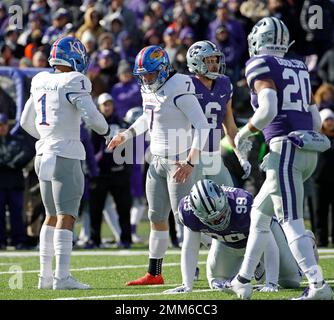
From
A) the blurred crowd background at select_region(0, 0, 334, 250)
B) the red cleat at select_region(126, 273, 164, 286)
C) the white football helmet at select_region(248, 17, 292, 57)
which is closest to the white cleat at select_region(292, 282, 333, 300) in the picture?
the white football helmet at select_region(248, 17, 292, 57)

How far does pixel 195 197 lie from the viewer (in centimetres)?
761

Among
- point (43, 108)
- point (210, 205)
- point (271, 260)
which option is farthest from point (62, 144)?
point (271, 260)

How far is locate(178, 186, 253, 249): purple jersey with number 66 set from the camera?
25.3 ft

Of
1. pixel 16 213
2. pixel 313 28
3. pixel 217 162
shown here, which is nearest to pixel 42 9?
pixel 313 28

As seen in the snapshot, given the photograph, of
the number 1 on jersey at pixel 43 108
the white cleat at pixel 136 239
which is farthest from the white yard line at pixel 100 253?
the number 1 on jersey at pixel 43 108

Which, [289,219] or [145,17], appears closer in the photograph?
[289,219]

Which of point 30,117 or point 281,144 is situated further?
point 30,117

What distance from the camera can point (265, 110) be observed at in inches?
273

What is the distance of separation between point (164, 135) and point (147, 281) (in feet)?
3.88

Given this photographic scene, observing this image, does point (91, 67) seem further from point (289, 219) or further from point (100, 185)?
point (289, 219)

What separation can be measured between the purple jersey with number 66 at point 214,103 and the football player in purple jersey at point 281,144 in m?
1.59

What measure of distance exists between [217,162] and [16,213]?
412cm

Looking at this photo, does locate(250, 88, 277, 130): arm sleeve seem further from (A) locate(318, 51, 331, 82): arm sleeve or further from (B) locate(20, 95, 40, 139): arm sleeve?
(A) locate(318, 51, 331, 82): arm sleeve

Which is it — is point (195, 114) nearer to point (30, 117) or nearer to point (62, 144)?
point (62, 144)
